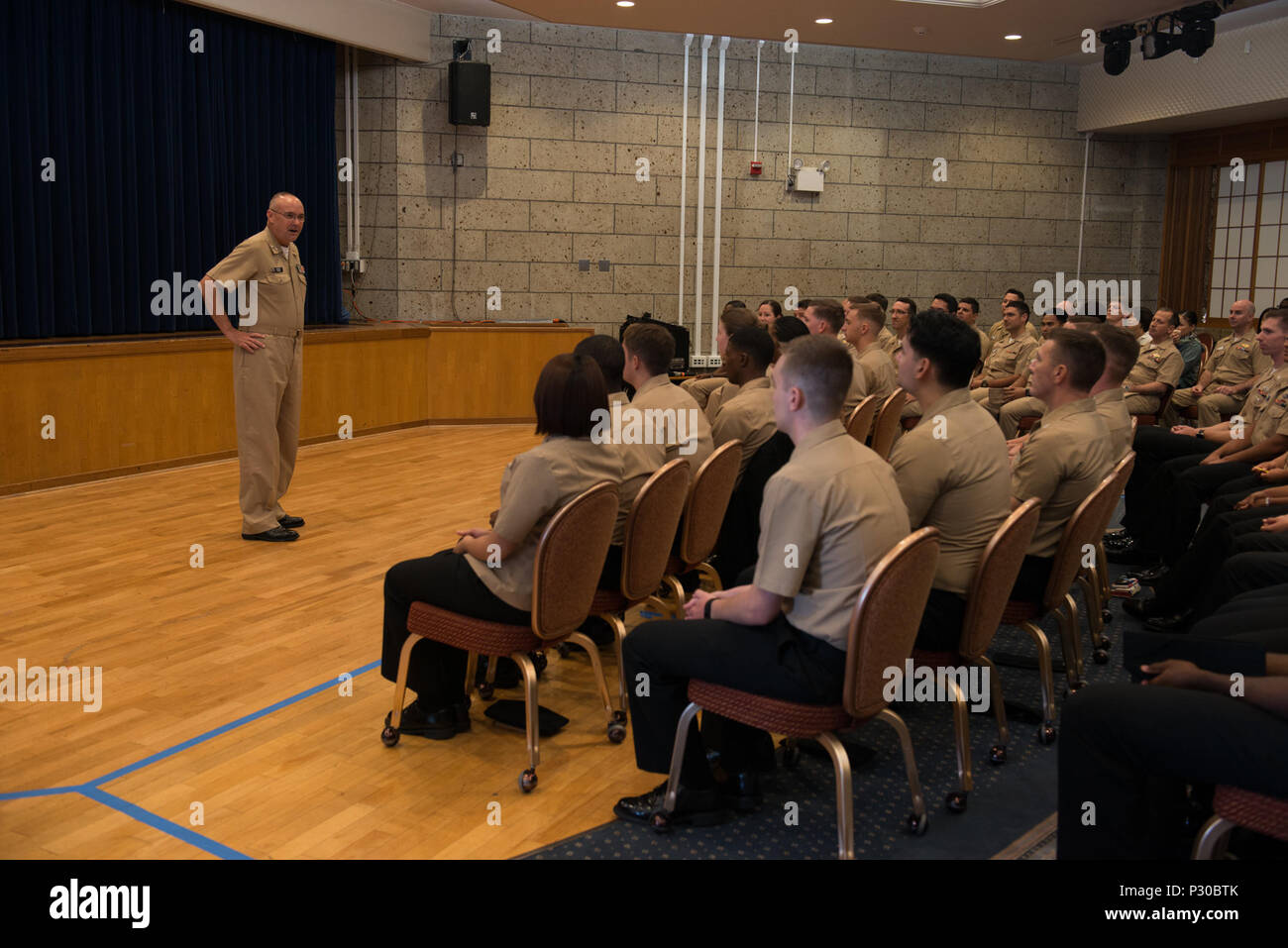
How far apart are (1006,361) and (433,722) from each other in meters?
6.58

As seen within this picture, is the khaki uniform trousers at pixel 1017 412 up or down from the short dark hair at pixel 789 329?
down

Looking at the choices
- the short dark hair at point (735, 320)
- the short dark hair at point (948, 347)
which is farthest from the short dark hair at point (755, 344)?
the short dark hair at point (948, 347)

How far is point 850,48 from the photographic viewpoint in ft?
36.3

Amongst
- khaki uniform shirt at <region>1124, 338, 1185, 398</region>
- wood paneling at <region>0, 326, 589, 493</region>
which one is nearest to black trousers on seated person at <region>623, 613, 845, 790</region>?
wood paneling at <region>0, 326, 589, 493</region>

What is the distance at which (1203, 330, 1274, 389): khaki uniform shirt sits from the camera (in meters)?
7.73

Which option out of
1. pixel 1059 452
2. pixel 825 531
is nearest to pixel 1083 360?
pixel 1059 452

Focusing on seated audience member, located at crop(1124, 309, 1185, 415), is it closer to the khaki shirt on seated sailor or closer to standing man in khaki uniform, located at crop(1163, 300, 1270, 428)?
standing man in khaki uniform, located at crop(1163, 300, 1270, 428)

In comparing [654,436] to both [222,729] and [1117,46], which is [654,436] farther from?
[1117,46]

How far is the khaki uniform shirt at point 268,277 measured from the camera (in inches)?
218

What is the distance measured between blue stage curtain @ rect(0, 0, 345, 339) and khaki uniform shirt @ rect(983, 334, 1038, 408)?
5.73 metres

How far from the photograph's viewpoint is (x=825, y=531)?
8.11ft

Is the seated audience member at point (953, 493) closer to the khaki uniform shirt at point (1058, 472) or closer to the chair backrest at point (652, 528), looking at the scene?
the khaki uniform shirt at point (1058, 472)

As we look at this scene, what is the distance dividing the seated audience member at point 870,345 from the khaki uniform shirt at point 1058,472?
2.68 m
